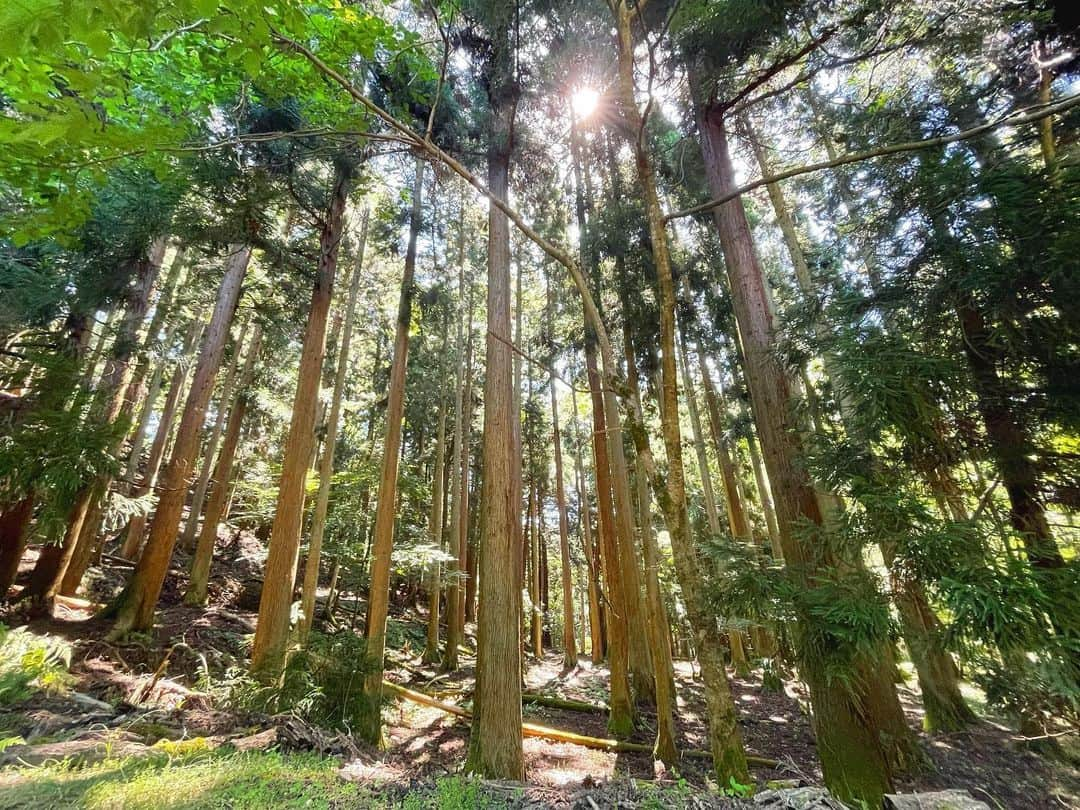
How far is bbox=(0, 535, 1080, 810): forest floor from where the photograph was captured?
60.8 inches

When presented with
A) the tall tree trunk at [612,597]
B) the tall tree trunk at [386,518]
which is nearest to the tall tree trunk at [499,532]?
the tall tree trunk at [386,518]

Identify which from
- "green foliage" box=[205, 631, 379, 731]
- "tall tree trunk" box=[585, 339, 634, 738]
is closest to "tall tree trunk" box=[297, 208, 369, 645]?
"green foliage" box=[205, 631, 379, 731]

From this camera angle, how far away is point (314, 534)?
22.4 ft

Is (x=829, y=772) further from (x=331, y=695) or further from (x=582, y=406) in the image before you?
(x=582, y=406)

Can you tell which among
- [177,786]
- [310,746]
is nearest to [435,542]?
[310,746]

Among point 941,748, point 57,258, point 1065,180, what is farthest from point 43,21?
point 941,748

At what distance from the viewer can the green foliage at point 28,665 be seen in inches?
129

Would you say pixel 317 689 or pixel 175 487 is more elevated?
pixel 175 487

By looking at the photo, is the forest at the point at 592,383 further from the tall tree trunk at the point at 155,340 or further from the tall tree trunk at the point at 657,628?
the tall tree trunk at the point at 155,340

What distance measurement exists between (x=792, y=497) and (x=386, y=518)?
5.72m

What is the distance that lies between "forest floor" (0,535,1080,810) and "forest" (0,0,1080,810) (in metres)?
0.04

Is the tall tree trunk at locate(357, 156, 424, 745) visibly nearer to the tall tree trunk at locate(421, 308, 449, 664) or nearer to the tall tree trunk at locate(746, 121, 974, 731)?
the tall tree trunk at locate(421, 308, 449, 664)

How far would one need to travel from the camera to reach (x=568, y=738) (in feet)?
22.1

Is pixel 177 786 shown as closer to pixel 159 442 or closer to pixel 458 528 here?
pixel 458 528
